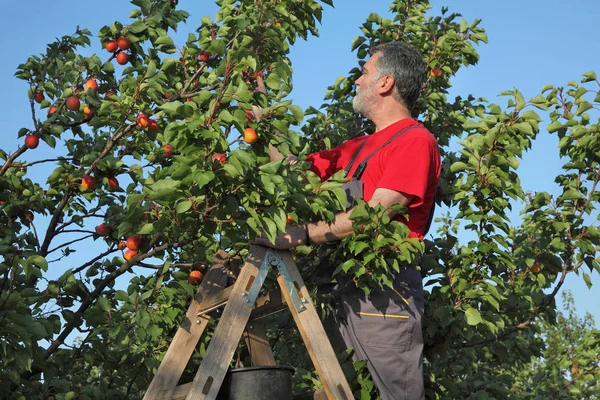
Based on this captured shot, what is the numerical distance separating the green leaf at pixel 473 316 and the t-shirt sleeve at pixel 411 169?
0.84 metres

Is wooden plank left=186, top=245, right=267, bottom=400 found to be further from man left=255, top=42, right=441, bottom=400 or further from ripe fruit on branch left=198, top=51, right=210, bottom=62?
ripe fruit on branch left=198, top=51, right=210, bottom=62

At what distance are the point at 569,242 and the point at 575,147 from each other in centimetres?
71

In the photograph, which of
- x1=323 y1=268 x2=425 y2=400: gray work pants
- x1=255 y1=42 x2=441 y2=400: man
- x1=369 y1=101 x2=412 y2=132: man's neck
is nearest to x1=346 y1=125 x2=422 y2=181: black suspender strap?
x1=255 y1=42 x2=441 y2=400: man

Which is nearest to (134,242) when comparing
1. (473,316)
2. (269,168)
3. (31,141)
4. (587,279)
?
(31,141)

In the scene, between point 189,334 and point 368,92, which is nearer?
point 189,334

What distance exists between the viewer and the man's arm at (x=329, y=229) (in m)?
3.37

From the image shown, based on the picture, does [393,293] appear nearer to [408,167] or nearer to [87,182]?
[408,167]

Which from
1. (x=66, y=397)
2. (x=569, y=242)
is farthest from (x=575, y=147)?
(x=66, y=397)

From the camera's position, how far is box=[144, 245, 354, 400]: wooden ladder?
3176 millimetres

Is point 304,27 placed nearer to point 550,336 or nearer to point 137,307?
point 137,307

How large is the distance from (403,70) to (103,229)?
2.10 m

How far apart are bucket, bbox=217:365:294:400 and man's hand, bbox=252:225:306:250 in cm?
56

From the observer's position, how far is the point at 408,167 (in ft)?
12.2

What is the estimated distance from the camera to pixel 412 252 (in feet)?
11.9
